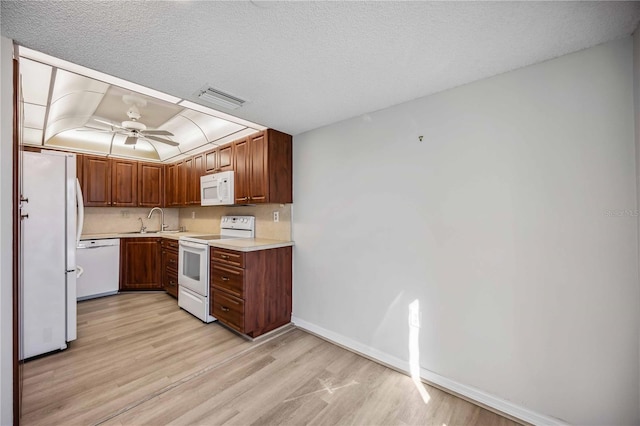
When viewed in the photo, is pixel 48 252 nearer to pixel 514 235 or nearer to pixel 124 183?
pixel 124 183

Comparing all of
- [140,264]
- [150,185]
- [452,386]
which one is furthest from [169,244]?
[452,386]

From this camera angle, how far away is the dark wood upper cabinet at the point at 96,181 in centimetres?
416

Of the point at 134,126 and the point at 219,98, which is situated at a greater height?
the point at 134,126

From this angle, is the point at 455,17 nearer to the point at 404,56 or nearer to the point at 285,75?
the point at 404,56

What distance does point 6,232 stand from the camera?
4.66 feet

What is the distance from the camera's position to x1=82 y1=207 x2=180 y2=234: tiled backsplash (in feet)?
14.8

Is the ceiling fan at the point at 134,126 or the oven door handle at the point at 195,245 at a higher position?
the ceiling fan at the point at 134,126

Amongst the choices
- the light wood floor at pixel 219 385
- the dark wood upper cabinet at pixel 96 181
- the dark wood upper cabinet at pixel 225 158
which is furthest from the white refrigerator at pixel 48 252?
the dark wood upper cabinet at pixel 96 181

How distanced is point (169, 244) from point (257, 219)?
5.54 feet

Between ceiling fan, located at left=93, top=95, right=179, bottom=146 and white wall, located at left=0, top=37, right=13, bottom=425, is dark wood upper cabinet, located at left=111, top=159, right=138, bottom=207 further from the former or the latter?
white wall, located at left=0, top=37, right=13, bottom=425

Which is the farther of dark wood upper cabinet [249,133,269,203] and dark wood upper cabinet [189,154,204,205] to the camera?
dark wood upper cabinet [189,154,204,205]

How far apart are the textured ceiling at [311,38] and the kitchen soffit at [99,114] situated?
438mm

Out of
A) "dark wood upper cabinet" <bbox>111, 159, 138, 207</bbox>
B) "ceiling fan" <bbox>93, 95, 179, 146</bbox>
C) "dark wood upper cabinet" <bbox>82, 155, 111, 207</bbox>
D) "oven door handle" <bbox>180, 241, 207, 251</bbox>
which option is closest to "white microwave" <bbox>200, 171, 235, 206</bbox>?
"oven door handle" <bbox>180, 241, 207, 251</bbox>

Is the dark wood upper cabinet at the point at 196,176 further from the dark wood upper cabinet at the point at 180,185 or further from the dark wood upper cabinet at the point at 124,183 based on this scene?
the dark wood upper cabinet at the point at 124,183
